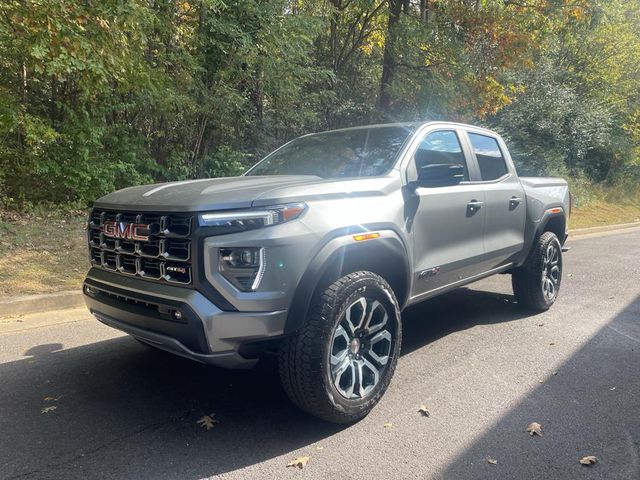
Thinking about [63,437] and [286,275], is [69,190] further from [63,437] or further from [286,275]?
[286,275]

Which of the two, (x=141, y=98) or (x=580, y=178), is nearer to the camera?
(x=141, y=98)

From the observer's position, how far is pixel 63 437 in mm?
2986

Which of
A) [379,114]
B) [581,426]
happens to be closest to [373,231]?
[581,426]

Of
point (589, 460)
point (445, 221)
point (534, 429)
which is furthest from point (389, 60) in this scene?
point (589, 460)

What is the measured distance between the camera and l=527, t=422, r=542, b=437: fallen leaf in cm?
312

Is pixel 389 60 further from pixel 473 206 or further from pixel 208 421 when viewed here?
pixel 208 421

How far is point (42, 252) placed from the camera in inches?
279

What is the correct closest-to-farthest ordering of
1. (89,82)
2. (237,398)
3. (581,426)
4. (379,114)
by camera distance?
(581,426), (237,398), (89,82), (379,114)

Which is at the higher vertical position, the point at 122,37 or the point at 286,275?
the point at 122,37

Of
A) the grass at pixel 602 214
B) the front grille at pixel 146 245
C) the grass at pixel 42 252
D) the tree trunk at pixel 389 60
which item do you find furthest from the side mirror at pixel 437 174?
the grass at pixel 602 214

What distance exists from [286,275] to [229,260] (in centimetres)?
32

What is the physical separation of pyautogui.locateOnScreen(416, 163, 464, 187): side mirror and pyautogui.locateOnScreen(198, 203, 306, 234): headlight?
49.4 inches

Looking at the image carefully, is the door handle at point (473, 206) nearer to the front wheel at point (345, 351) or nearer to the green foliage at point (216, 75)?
the front wheel at point (345, 351)

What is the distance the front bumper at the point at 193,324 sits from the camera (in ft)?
8.89
